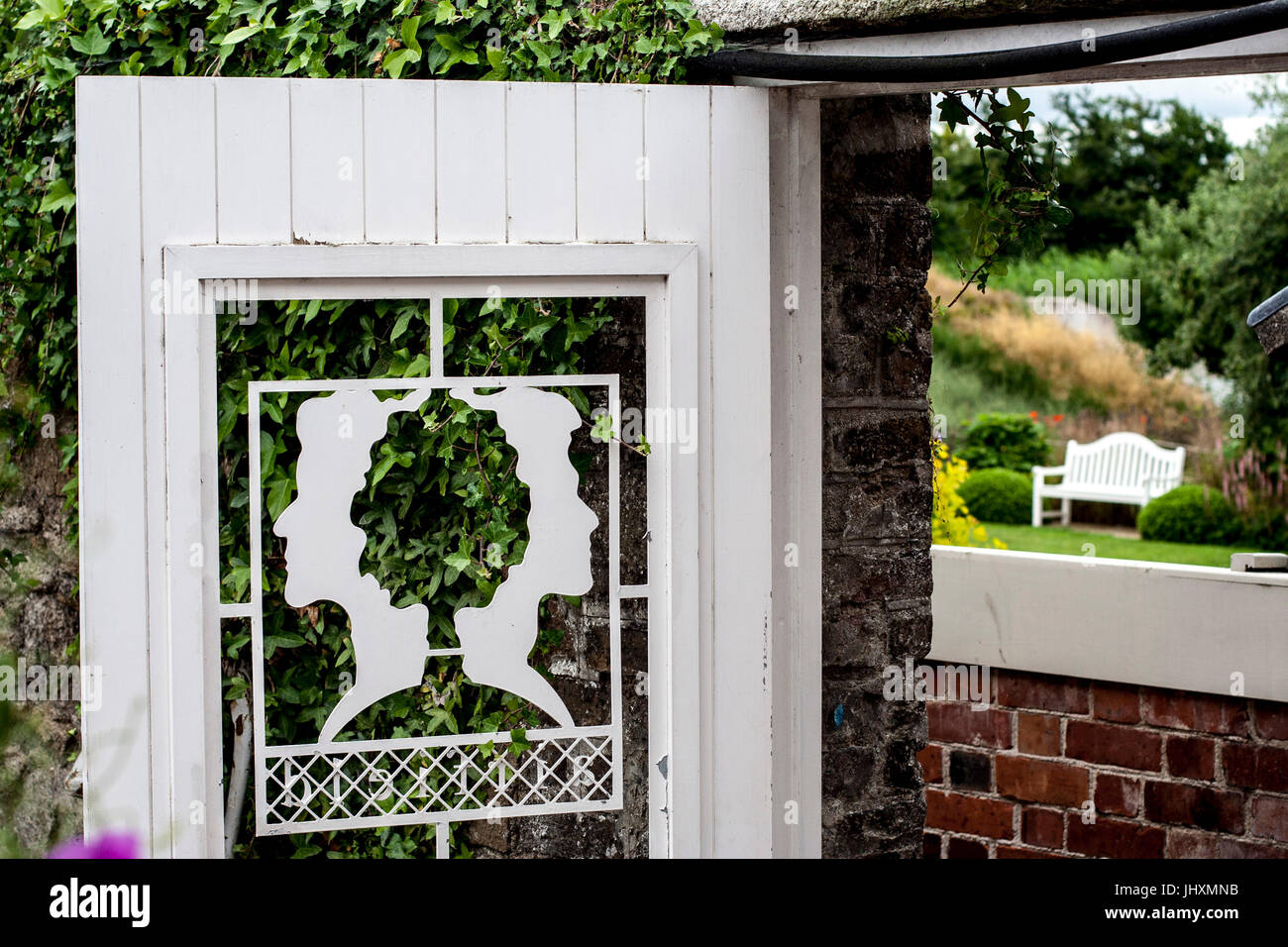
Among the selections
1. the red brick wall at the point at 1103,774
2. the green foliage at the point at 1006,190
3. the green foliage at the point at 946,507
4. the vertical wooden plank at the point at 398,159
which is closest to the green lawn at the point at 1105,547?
the green foliage at the point at 946,507

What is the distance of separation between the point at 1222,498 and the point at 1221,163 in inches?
356

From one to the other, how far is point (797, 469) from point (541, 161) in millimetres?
798

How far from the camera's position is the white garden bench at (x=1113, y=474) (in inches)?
458

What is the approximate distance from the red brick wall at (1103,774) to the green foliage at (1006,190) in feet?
5.88

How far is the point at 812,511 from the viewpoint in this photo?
8.35 feet

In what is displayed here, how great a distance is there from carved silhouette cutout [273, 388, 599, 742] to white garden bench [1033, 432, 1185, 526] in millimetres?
10276

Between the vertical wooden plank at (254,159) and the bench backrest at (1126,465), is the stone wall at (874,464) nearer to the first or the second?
the vertical wooden plank at (254,159)

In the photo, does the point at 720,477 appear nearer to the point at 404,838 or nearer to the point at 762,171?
the point at 762,171

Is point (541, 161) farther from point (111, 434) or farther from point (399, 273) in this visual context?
point (111, 434)

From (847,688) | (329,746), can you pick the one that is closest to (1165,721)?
(847,688)

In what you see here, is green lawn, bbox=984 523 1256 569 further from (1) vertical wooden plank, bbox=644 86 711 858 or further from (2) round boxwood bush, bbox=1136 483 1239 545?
(1) vertical wooden plank, bbox=644 86 711 858

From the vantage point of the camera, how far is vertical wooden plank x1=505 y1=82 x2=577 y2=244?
2.10 metres

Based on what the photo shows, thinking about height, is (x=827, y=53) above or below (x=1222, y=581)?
above

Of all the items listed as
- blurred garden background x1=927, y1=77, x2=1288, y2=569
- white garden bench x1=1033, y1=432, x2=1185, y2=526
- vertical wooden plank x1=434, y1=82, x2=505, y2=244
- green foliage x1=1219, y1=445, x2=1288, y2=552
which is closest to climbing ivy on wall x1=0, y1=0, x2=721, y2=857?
vertical wooden plank x1=434, y1=82, x2=505, y2=244
